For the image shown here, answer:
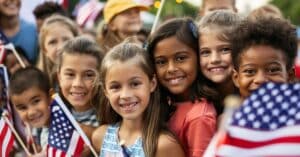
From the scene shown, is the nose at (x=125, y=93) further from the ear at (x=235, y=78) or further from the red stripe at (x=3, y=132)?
the red stripe at (x=3, y=132)

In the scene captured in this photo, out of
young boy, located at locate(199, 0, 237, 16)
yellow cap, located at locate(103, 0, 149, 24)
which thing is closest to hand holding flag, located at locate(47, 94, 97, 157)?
young boy, located at locate(199, 0, 237, 16)

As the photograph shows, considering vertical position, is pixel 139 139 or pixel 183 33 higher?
pixel 183 33

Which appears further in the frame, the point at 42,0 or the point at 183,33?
the point at 42,0

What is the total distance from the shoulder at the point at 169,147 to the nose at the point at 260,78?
717 mm

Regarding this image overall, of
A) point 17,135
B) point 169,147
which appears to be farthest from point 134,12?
point 169,147

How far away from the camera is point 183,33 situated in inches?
216

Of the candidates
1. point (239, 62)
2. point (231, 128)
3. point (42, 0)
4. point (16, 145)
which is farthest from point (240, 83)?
point (42, 0)

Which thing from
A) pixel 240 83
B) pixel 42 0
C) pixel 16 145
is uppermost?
pixel 240 83

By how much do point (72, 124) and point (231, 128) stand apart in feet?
7.86

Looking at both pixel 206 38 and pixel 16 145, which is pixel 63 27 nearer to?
pixel 16 145

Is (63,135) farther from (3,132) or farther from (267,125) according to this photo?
(267,125)

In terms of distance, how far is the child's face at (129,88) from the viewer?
5.37m

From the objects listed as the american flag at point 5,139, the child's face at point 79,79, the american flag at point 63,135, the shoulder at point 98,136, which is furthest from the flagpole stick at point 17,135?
the shoulder at point 98,136

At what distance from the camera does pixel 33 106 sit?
22.0ft
